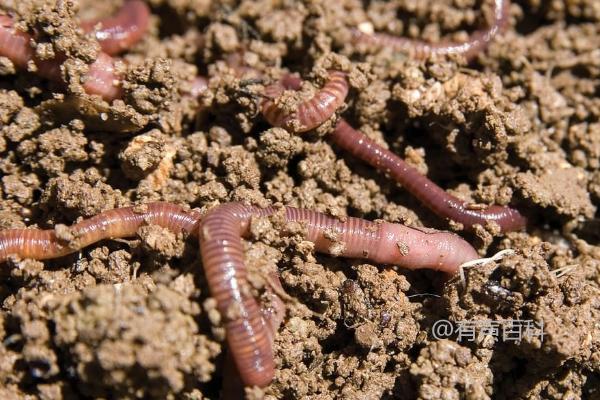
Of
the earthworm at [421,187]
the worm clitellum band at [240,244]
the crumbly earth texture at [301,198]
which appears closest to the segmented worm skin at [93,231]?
the worm clitellum band at [240,244]

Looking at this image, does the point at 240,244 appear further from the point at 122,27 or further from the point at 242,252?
the point at 122,27

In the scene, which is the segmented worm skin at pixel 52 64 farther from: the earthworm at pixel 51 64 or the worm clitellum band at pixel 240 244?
the worm clitellum band at pixel 240 244

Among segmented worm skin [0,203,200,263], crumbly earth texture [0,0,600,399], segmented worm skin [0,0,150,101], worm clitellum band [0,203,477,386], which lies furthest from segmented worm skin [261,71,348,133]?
segmented worm skin [0,0,150,101]

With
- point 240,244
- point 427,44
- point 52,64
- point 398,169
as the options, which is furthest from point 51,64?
point 427,44

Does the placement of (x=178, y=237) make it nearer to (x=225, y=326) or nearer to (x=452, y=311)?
(x=225, y=326)

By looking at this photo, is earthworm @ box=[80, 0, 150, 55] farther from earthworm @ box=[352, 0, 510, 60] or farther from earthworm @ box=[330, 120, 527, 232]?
earthworm @ box=[330, 120, 527, 232]

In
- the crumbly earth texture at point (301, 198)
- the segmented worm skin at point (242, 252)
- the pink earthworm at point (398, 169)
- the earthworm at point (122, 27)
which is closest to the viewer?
the segmented worm skin at point (242, 252)

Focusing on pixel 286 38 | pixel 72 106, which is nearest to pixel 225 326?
pixel 72 106
